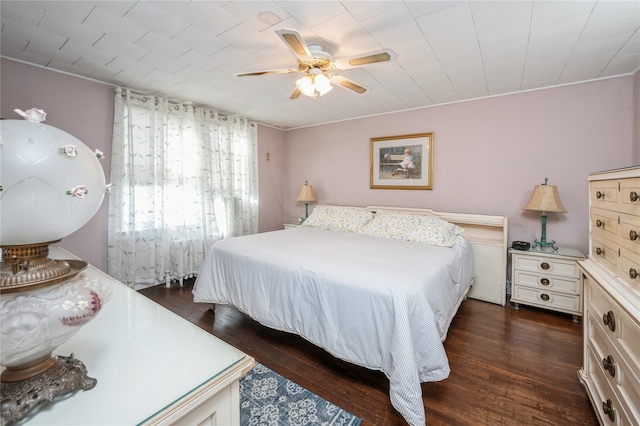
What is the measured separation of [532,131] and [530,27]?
1532 millimetres

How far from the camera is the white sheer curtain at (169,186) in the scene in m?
3.17

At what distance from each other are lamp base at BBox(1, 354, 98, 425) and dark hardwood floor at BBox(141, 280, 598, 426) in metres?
1.43

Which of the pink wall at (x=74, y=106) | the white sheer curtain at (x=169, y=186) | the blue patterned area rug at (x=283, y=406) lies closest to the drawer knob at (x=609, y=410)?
the blue patterned area rug at (x=283, y=406)

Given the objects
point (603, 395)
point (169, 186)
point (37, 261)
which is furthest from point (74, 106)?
point (603, 395)

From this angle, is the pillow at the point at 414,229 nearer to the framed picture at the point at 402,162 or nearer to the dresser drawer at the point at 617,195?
the framed picture at the point at 402,162

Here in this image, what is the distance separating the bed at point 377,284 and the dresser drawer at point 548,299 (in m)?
0.16

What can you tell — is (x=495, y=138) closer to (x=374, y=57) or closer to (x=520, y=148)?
(x=520, y=148)

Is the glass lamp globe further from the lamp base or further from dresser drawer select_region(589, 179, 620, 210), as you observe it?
dresser drawer select_region(589, 179, 620, 210)

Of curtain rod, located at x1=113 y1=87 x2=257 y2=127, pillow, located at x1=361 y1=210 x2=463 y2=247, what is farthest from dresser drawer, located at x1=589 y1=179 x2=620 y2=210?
curtain rod, located at x1=113 y1=87 x2=257 y2=127

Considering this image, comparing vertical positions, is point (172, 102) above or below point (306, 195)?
above

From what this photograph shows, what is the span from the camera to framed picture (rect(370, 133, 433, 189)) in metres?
3.72

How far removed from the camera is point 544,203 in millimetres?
2791

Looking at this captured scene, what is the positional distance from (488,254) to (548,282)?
1.86 ft

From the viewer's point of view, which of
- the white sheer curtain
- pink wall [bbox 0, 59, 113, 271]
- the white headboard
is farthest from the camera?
the white sheer curtain
